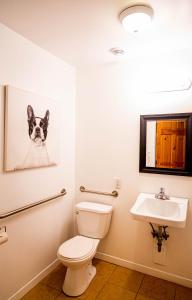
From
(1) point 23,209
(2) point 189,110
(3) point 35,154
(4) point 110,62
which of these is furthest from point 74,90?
(1) point 23,209

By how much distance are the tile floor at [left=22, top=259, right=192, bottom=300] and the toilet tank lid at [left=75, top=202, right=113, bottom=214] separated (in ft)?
2.23

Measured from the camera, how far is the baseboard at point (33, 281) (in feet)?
5.97

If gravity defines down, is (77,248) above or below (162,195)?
below

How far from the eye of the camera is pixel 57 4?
1357 mm

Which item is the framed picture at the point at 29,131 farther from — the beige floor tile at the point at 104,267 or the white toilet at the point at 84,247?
the beige floor tile at the point at 104,267

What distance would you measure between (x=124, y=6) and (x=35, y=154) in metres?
1.40

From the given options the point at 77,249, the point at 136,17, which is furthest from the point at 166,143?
the point at 77,249

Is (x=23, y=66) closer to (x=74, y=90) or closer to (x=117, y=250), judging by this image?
(x=74, y=90)

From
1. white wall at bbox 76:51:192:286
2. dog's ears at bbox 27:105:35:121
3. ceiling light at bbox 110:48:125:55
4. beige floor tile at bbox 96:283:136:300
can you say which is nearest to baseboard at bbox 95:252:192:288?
white wall at bbox 76:51:192:286

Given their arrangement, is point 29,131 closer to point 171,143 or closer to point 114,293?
point 171,143

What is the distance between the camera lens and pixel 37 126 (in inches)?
77.2

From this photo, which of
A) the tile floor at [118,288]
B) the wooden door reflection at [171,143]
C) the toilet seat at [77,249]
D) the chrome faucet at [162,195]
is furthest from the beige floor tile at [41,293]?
the wooden door reflection at [171,143]

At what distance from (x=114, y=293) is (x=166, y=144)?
1.52 m

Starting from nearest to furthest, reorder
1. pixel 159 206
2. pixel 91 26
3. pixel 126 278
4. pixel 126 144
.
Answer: pixel 91 26 < pixel 159 206 < pixel 126 278 < pixel 126 144
